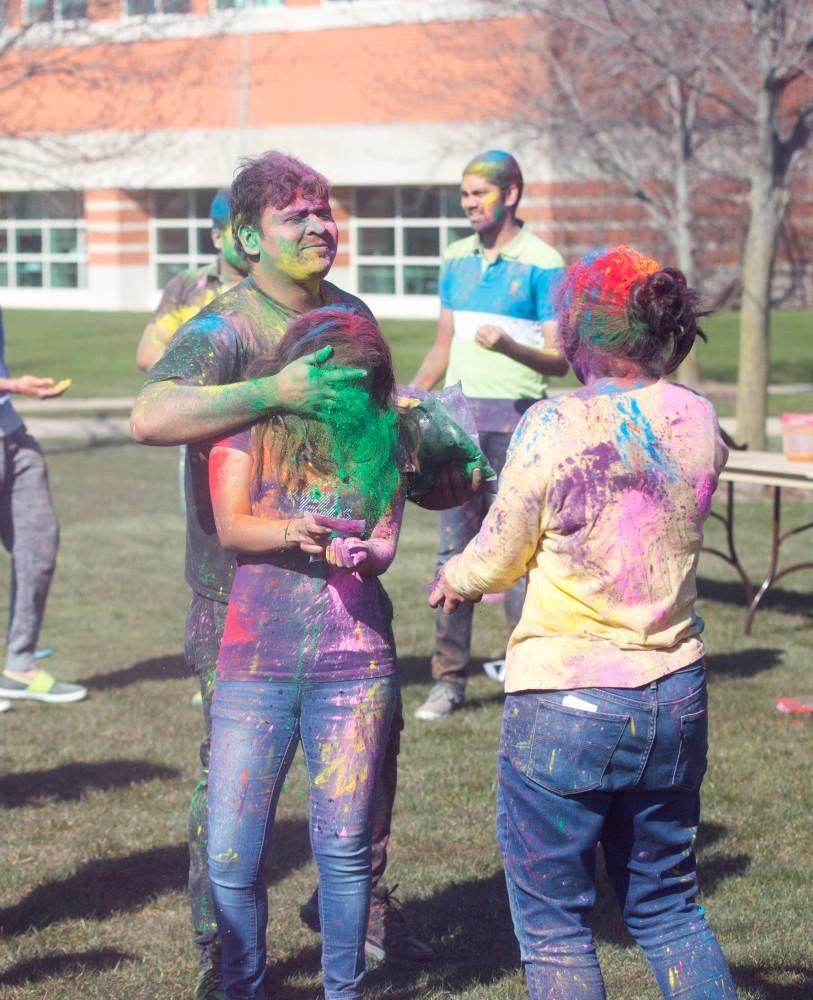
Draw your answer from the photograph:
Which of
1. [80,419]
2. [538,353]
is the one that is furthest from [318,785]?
[80,419]

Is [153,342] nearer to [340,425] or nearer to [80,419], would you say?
[340,425]

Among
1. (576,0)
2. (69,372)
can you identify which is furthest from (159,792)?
(69,372)

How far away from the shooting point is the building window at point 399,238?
36.2 m

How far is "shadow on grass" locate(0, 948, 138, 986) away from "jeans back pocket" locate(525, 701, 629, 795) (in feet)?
5.50

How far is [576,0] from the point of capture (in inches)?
479

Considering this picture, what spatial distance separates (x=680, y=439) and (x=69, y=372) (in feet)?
70.1

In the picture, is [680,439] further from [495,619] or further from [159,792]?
[495,619]

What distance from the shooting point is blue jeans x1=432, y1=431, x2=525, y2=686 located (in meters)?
6.39

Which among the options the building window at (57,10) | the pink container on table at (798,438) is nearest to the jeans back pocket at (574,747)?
the pink container on table at (798,438)

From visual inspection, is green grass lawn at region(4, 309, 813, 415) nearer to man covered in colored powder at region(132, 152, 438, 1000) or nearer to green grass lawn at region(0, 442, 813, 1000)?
green grass lawn at region(0, 442, 813, 1000)

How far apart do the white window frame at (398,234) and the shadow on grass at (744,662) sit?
94.3 feet

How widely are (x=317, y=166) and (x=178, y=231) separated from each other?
753cm

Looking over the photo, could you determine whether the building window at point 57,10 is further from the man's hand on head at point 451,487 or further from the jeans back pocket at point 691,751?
the jeans back pocket at point 691,751

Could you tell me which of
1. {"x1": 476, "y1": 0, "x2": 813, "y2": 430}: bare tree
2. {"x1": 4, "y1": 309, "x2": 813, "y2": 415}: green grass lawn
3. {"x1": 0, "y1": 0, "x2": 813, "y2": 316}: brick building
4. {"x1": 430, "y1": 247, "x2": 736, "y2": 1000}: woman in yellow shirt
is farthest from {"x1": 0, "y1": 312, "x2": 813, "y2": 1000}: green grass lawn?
{"x1": 0, "y1": 0, "x2": 813, "y2": 316}: brick building
